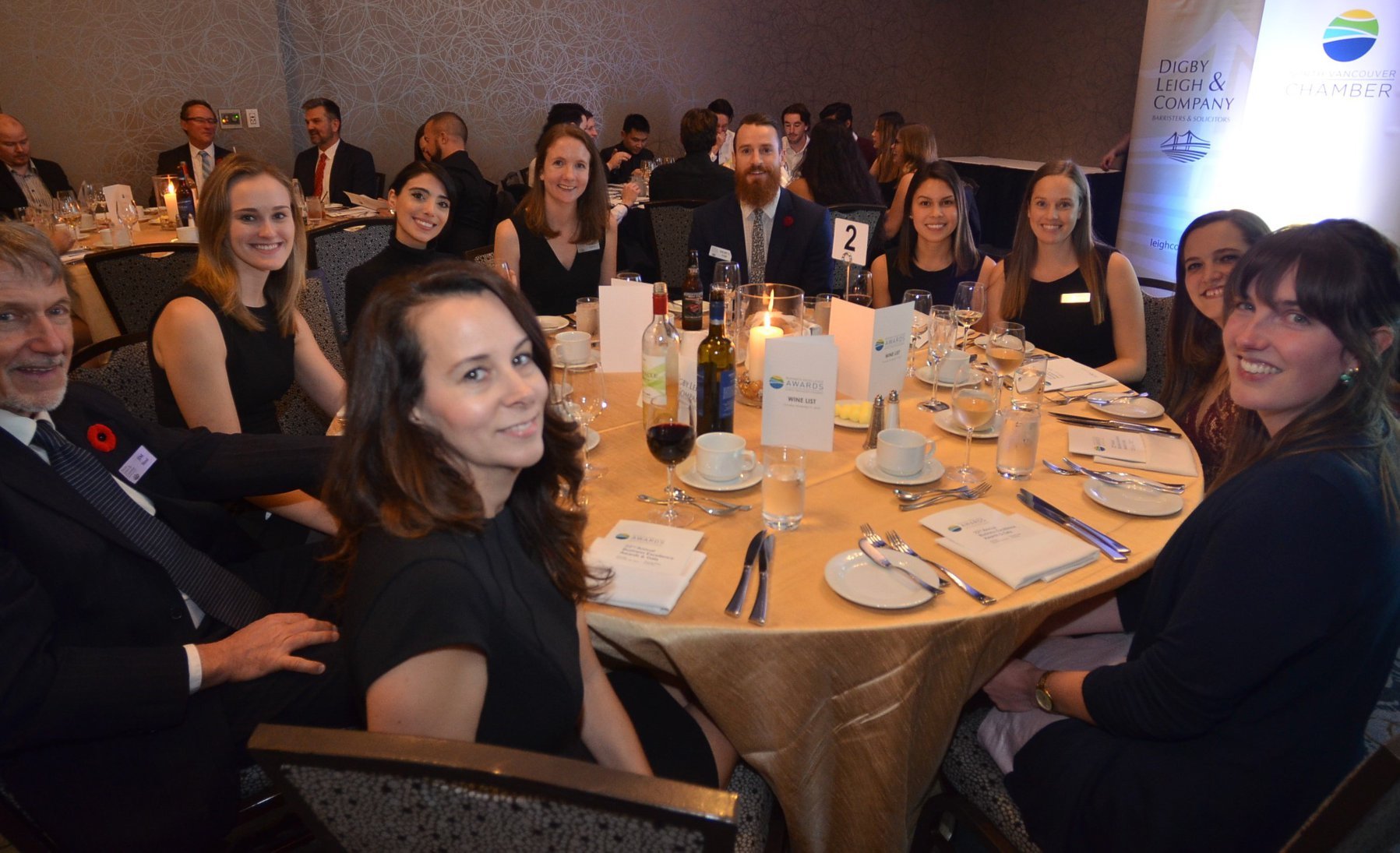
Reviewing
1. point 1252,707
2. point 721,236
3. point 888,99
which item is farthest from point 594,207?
point 888,99

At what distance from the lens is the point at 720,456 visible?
181 cm

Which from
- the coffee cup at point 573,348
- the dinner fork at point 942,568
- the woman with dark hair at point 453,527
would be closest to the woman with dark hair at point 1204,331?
the dinner fork at point 942,568

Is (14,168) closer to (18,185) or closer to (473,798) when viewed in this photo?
(18,185)

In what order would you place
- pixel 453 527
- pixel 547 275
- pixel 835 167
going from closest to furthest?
pixel 453 527
pixel 547 275
pixel 835 167

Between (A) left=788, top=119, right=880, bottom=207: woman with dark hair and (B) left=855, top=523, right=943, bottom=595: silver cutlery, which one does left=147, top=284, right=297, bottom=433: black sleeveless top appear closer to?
(B) left=855, top=523, right=943, bottom=595: silver cutlery

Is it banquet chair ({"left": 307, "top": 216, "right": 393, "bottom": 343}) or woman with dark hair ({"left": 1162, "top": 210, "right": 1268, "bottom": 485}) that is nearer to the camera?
woman with dark hair ({"left": 1162, "top": 210, "right": 1268, "bottom": 485})

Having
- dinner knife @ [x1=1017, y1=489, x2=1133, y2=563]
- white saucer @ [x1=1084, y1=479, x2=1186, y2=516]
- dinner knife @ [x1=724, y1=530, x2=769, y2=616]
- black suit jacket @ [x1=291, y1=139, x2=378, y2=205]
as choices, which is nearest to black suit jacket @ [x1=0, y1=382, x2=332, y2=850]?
dinner knife @ [x1=724, y1=530, x2=769, y2=616]

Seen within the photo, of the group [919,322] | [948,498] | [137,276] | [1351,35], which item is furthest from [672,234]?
[1351,35]

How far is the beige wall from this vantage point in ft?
20.7

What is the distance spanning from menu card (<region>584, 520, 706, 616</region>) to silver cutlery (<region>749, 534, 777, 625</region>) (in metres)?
0.11

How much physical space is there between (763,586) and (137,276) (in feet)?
11.0

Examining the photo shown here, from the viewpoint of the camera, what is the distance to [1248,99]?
5418 mm

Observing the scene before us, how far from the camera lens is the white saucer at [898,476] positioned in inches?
73.0

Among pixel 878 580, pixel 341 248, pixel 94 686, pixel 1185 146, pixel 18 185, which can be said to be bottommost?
pixel 94 686
